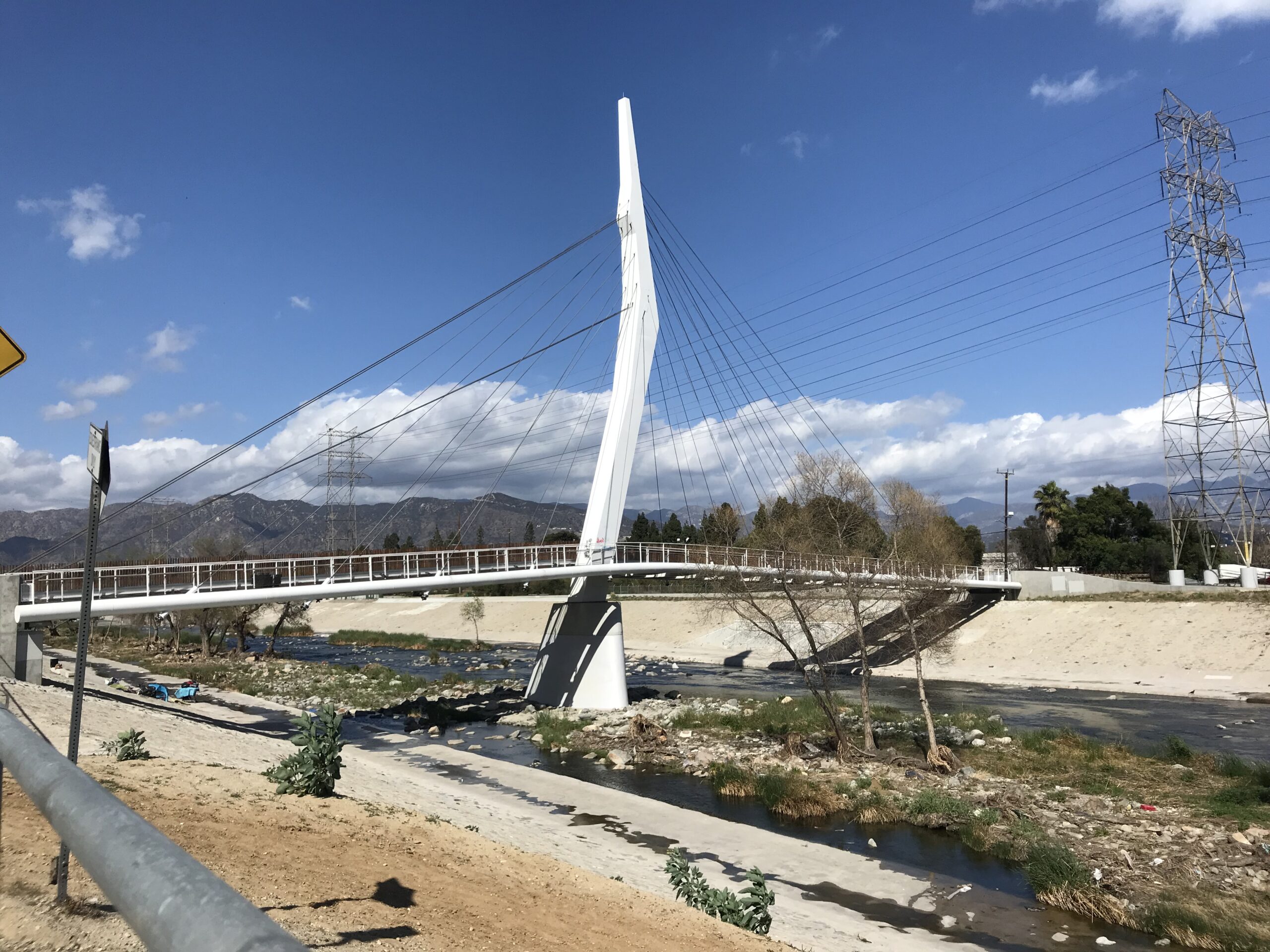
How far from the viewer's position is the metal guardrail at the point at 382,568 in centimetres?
2248

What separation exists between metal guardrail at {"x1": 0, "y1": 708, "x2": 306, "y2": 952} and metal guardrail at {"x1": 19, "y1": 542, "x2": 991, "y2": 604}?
72.1 feet

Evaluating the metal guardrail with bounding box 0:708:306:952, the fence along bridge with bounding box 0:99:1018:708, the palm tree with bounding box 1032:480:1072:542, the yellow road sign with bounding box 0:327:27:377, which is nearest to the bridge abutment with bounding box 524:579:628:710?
the fence along bridge with bounding box 0:99:1018:708

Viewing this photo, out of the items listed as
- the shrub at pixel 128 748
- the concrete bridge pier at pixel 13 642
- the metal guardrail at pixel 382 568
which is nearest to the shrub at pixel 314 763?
the shrub at pixel 128 748

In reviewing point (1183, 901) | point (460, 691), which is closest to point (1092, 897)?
point (1183, 901)

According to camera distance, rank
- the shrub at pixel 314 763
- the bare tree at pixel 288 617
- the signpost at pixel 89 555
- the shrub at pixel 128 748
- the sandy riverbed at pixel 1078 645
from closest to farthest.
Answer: the signpost at pixel 89 555 → the shrub at pixel 314 763 → the shrub at pixel 128 748 → the sandy riverbed at pixel 1078 645 → the bare tree at pixel 288 617

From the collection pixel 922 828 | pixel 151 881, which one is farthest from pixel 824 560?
pixel 151 881

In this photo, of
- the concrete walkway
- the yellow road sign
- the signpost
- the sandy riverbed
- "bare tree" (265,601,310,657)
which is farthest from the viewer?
"bare tree" (265,601,310,657)

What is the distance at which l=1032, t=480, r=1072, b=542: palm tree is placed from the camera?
246ft

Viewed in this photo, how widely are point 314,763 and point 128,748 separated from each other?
3.16 m

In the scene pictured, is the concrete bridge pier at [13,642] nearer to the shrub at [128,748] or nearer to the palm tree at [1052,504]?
the shrub at [128,748]

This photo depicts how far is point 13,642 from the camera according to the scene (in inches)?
834

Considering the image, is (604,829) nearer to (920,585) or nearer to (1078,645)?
(920,585)

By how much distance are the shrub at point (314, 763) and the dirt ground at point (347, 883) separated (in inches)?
13.9

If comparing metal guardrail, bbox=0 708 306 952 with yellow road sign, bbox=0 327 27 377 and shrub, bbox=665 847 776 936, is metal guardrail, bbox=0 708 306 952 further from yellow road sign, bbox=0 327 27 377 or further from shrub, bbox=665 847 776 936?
shrub, bbox=665 847 776 936
